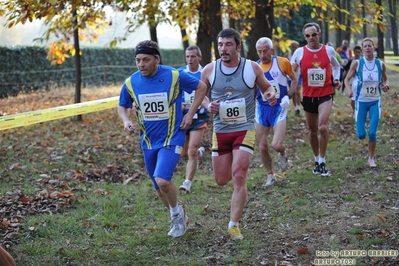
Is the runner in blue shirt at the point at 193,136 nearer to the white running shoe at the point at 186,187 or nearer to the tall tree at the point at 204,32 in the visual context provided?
the white running shoe at the point at 186,187

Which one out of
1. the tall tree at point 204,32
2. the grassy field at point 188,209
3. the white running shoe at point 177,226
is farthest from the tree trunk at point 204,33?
the white running shoe at point 177,226

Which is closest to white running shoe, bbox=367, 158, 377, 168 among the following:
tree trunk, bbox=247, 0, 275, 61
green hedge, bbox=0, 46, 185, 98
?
tree trunk, bbox=247, 0, 275, 61

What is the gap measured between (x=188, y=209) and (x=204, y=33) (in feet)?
32.8

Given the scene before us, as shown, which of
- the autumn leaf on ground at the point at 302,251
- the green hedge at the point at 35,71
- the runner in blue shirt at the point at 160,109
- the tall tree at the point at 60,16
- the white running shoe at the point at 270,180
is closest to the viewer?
the autumn leaf on ground at the point at 302,251

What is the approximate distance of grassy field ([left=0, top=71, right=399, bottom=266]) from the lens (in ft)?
20.1

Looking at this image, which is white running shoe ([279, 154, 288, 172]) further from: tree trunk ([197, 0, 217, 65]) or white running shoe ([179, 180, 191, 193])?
tree trunk ([197, 0, 217, 65])

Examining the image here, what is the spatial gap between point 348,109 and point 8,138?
10264 mm

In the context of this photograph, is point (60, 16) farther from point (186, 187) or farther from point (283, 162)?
point (186, 187)

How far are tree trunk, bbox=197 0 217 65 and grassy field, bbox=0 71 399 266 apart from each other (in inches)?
181

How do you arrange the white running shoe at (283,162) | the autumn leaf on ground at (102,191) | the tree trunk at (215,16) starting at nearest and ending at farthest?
the autumn leaf on ground at (102,191) < the white running shoe at (283,162) < the tree trunk at (215,16)

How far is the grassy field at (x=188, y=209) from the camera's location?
242 inches

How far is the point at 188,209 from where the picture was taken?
8.12m

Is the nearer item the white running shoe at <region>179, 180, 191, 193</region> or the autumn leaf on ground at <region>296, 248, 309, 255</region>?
the autumn leaf on ground at <region>296, 248, 309, 255</region>

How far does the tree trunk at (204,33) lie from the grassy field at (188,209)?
4589 millimetres
